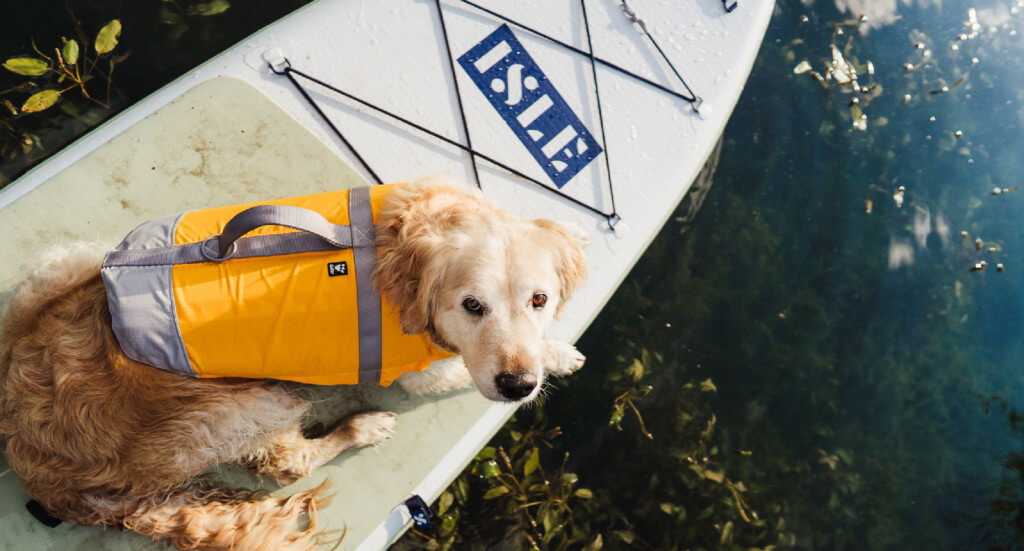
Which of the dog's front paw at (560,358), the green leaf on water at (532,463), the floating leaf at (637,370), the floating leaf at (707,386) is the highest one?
the dog's front paw at (560,358)

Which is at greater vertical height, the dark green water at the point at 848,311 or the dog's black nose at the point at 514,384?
the dog's black nose at the point at 514,384

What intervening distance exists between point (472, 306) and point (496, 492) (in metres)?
2.04

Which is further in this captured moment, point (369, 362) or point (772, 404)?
point (772, 404)

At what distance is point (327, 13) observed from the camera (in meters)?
3.19

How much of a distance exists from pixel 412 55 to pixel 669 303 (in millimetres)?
2291

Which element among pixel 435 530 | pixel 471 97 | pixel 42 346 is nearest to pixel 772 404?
pixel 435 530

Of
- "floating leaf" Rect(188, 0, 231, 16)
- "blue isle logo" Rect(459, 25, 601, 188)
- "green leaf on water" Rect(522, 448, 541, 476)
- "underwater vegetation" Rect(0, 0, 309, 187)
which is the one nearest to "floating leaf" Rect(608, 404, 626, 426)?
"green leaf on water" Rect(522, 448, 541, 476)

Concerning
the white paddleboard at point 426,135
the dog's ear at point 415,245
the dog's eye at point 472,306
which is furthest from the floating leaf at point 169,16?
the dog's eye at point 472,306

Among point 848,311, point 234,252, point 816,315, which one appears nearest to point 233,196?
point 234,252

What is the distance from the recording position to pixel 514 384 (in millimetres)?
1929

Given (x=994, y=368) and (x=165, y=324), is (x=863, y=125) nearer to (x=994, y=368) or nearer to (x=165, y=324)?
(x=994, y=368)

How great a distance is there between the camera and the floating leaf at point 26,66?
3.57m

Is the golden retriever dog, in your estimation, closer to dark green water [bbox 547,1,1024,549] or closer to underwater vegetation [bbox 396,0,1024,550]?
underwater vegetation [bbox 396,0,1024,550]

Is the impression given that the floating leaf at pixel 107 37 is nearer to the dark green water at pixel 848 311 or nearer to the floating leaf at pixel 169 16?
the floating leaf at pixel 169 16
